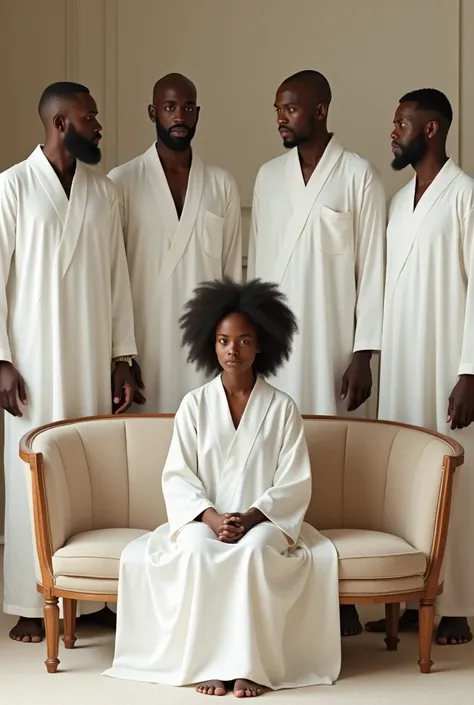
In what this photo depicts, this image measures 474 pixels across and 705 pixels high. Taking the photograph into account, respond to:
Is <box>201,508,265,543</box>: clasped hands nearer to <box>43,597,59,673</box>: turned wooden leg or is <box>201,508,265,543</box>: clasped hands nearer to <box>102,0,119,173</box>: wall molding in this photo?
<box>43,597,59,673</box>: turned wooden leg

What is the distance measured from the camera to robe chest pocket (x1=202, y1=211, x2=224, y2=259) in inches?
192

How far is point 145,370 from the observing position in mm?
4910

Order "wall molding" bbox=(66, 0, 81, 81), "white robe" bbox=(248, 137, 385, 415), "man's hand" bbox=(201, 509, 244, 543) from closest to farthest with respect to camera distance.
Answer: "man's hand" bbox=(201, 509, 244, 543)
"white robe" bbox=(248, 137, 385, 415)
"wall molding" bbox=(66, 0, 81, 81)

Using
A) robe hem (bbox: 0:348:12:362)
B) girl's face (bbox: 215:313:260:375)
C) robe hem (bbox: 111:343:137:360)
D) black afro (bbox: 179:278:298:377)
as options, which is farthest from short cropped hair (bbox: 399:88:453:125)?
robe hem (bbox: 0:348:12:362)

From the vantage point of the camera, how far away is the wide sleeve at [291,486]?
161 inches

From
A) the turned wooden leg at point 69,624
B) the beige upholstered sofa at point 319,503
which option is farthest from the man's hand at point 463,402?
the turned wooden leg at point 69,624

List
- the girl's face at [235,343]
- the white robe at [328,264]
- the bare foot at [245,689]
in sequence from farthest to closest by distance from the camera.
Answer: the white robe at [328,264] → the girl's face at [235,343] → the bare foot at [245,689]

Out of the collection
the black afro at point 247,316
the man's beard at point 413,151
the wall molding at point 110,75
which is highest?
the wall molding at point 110,75

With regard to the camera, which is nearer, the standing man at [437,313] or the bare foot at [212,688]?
the bare foot at [212,688]

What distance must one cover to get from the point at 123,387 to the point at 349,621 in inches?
49.1

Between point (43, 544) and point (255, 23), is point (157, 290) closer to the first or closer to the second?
point (43, 544)

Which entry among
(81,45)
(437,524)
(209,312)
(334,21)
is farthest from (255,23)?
(437,524)

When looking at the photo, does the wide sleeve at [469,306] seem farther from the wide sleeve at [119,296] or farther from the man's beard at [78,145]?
the man's beard at [78,145]

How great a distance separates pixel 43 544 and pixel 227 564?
2.12 feet
